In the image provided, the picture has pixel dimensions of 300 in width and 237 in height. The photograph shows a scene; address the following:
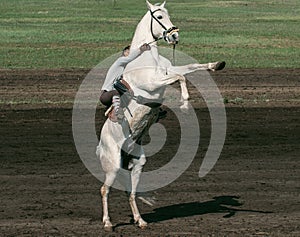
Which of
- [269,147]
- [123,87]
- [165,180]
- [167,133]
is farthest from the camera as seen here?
[167,133]

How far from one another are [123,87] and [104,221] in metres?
1.98

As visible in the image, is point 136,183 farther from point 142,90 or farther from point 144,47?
point 144,47

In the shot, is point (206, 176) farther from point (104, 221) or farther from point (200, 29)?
point (200, 29)

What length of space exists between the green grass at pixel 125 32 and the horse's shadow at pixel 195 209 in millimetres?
20182

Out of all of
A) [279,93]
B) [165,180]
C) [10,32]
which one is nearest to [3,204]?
[165,180]

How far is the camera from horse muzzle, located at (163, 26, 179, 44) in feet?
38.4

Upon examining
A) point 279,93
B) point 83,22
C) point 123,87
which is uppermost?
point 123,87

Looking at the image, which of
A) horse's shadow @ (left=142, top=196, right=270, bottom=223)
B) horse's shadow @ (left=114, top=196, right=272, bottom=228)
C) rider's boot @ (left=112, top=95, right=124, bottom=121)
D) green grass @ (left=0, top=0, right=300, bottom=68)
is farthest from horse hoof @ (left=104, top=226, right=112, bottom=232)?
green grass @ (left=0, top=0, right=300, bottom=68)

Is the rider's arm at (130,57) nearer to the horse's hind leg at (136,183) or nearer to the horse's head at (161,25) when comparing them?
the horse's head at (161,25)

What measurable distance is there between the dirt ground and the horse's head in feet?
9.06

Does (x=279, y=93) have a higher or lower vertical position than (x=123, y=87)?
lower

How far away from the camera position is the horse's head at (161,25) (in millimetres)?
11827

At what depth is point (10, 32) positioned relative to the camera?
49.2 m

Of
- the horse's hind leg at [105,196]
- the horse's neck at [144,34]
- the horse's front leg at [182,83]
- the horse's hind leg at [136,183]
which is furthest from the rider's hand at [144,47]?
the horse's hind leg at [105,196]
